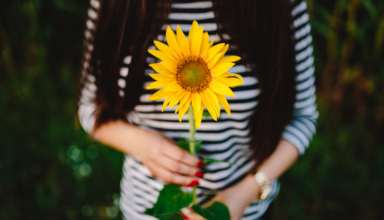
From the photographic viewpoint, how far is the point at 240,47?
806mm

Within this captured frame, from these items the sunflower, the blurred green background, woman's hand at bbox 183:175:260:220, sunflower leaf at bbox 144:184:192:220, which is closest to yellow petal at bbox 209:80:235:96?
the sunflower

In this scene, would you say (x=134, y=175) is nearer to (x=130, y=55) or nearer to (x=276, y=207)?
(x=130, y=55)

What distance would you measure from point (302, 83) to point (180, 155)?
0.95 ft

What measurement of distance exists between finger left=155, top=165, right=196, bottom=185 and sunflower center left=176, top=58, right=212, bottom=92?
0.79 feet

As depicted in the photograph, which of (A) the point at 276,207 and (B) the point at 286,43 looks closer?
(B) the point at 286,43

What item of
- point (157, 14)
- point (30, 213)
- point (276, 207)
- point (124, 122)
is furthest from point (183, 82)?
point (30, 213)

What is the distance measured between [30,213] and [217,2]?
1.20 m

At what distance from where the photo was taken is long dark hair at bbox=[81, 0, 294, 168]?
78 cm

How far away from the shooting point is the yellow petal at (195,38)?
0.54m

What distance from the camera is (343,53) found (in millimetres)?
1659

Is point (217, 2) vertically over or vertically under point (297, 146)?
over

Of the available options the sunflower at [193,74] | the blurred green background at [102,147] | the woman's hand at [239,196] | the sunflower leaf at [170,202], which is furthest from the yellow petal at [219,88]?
the blurred green background at [102,147]

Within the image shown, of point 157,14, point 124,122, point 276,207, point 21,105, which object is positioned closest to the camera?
point 157,14

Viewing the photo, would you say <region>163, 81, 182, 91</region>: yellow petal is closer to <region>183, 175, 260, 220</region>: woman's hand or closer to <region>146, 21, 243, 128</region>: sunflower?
<region>146, 21, 243, 128</region>: sunflower
